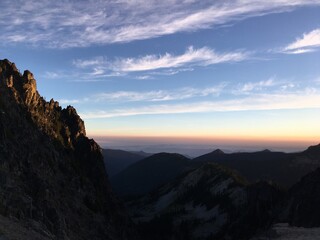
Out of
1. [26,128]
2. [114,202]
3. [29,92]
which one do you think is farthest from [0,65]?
[114,202]

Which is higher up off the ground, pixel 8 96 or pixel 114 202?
pixel 8 96

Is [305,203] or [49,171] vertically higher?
[49,171]

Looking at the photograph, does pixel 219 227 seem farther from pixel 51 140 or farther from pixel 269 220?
pixel 51 140

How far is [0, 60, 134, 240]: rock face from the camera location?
82.4 metres

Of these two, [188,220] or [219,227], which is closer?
[219,227]

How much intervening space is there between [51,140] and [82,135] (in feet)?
125

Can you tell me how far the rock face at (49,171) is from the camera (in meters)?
82.4

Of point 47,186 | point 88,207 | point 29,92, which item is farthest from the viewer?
point 29,92

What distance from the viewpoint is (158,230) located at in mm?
195875

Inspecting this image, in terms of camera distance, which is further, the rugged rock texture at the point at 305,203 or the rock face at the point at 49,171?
the rugged rock texture at the point at 305,203

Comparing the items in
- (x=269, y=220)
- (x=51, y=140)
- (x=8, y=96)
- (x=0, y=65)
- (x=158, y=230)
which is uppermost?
(x=0, y=65)

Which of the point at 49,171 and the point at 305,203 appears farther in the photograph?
the point at 305,203

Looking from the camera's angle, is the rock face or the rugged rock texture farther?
the rugged rock texture

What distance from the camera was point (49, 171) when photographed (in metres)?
121
